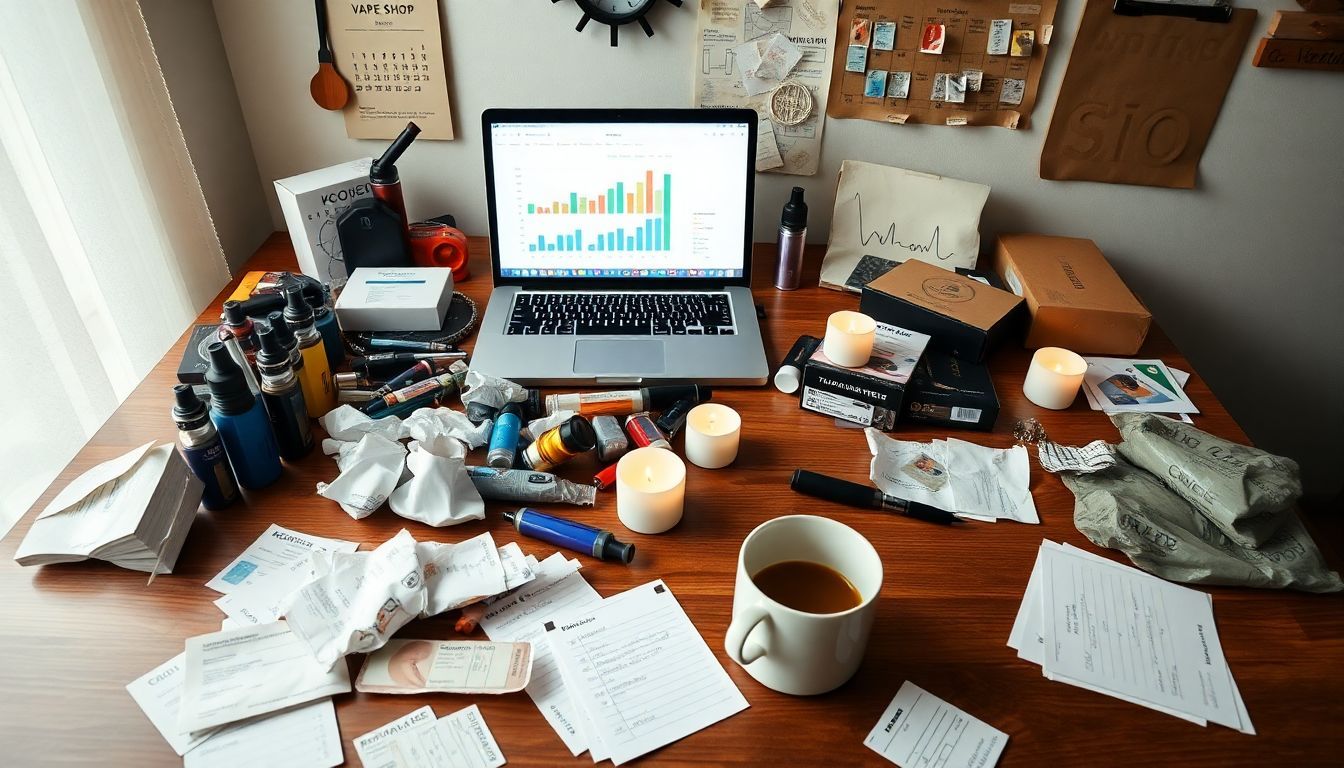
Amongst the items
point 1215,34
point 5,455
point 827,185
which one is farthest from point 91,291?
point 1215,34

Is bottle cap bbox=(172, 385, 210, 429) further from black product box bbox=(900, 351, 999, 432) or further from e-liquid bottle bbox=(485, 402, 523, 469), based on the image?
black product box bbox=(900, 351, 999, 432)

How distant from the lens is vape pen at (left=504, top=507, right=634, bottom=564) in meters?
0.77

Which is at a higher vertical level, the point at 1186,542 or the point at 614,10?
the point at 614,10

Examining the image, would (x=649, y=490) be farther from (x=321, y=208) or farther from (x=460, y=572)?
(x=321, y=208)

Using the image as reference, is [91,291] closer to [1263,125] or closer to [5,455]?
[5,455]

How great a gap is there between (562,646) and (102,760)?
0.36 m

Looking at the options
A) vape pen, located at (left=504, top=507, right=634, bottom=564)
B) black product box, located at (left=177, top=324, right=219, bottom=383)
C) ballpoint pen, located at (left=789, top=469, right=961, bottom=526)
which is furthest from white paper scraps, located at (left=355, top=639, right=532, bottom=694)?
black product box, located at (left=177, top=324, right=219, bottom=383)

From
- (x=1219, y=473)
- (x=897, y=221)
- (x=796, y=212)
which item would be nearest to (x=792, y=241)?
(x=796, y=212)

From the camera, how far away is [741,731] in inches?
25.0

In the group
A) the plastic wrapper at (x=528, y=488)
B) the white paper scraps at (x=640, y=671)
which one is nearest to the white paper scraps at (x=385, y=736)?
the white paper scraps at (x=640, y=671)

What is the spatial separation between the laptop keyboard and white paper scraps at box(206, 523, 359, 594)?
399 millimetres

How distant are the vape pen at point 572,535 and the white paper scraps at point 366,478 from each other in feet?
0.45

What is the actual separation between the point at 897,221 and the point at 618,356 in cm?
56

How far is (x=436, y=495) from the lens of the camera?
0.82 metres
